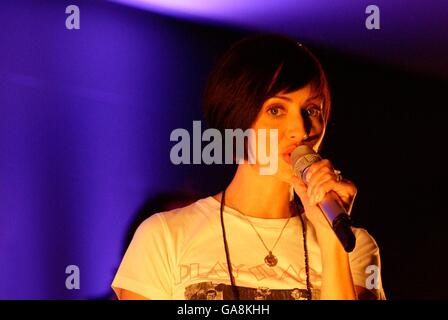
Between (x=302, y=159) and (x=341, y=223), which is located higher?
(x=302, y=159)

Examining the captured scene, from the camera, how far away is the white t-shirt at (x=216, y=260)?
1.77m

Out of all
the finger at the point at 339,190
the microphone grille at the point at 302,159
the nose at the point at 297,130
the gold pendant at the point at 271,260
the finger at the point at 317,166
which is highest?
the nose at the point at 297,130

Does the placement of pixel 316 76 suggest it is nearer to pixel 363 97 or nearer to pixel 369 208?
pixel 363 97

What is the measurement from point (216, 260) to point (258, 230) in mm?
147

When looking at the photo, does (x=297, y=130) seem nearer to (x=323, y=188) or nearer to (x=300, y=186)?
(x=300, y=186)

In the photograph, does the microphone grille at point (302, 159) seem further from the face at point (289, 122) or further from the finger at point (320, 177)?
the face at point (289, 122)

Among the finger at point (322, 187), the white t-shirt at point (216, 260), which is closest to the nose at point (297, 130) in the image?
the white t-shirt at point (216, 260)

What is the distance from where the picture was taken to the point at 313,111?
6.03 feet

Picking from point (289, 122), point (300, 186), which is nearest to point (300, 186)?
point (300, 186)

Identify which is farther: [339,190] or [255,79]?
[255,79]

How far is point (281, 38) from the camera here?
6.48ft
